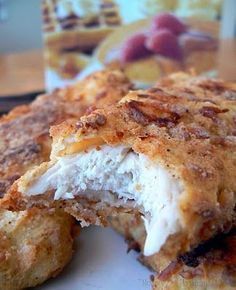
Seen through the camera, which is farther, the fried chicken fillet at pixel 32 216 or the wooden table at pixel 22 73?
the wooden table at pixel 22 73

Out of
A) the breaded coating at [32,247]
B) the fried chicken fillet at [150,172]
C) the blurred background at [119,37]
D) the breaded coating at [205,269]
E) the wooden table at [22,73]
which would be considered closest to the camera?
the fried chicken fillet at [150,172]

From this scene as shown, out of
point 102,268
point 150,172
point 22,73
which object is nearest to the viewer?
point 150,172

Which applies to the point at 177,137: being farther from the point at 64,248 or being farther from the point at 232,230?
the point at 64,248

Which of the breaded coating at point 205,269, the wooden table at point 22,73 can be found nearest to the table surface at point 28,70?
the wooden table at point 22,73

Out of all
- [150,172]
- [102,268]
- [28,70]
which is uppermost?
[150,172]

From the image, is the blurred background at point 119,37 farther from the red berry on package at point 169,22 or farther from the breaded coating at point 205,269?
the breaded coating at point 205,269

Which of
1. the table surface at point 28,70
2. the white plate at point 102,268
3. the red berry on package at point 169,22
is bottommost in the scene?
the table surface at point 28,70

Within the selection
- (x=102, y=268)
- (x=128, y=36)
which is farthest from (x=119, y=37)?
(x=102, y=268)

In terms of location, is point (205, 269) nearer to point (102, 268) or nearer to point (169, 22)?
point (102, 268)
